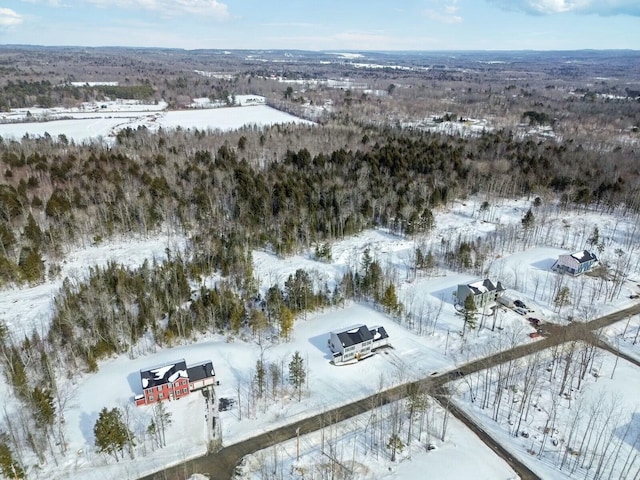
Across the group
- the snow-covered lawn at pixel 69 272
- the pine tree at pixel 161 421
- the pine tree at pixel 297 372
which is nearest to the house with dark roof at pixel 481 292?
the pine tree at pixel 297 372

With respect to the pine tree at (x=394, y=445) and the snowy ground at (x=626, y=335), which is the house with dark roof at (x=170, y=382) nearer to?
the pine tree at (x=394, y=445)

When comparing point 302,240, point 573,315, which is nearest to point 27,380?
point 302,240

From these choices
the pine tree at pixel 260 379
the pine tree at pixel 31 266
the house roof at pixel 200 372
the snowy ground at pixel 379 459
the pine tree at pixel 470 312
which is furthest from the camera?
the pine tree at pixel 31 266

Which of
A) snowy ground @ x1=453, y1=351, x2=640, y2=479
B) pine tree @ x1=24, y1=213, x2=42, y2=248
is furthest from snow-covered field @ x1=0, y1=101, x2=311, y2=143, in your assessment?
snowy ground @ x1=453, y1=351, x2=640, y2=479

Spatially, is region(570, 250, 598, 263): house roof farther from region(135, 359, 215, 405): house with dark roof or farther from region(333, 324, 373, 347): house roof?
region(135, 359, 215, 405): house with dark roof

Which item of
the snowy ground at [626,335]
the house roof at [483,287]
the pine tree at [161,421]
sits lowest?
the pine tree at [161,421]

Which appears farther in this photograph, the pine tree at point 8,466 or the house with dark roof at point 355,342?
the house with dark roof at point 355,342

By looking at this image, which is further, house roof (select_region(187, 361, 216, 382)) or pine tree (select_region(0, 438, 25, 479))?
house roof (select_region(187, 361, 216, 382))

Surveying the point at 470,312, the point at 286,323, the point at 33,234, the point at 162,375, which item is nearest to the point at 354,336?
the point at 286,323
